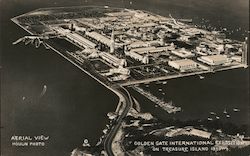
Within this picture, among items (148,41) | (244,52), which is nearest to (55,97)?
(148,41)

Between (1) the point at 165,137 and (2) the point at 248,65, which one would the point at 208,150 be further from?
(2) the point at 248,65

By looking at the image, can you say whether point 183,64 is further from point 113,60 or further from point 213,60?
point 113,60

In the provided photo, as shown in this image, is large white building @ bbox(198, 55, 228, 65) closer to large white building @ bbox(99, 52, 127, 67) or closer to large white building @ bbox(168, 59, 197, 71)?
large white building @ bbox(168, 59, 197, 71)

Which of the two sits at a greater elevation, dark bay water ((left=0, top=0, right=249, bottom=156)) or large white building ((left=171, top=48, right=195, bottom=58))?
large white building ((left=171, top=48, right=195, bottom=58))

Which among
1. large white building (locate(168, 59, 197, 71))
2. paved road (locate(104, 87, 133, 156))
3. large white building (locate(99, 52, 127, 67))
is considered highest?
large white building (locate(99, 52, 127, 67))

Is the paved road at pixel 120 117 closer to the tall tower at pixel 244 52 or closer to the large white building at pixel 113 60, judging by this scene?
the large white building at pixel 113 60

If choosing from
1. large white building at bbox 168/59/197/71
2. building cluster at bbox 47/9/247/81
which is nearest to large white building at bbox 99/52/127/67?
building cluster at bbox 47/9/247/81

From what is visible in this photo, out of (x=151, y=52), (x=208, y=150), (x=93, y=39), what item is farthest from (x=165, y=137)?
(x=93, y=39)
